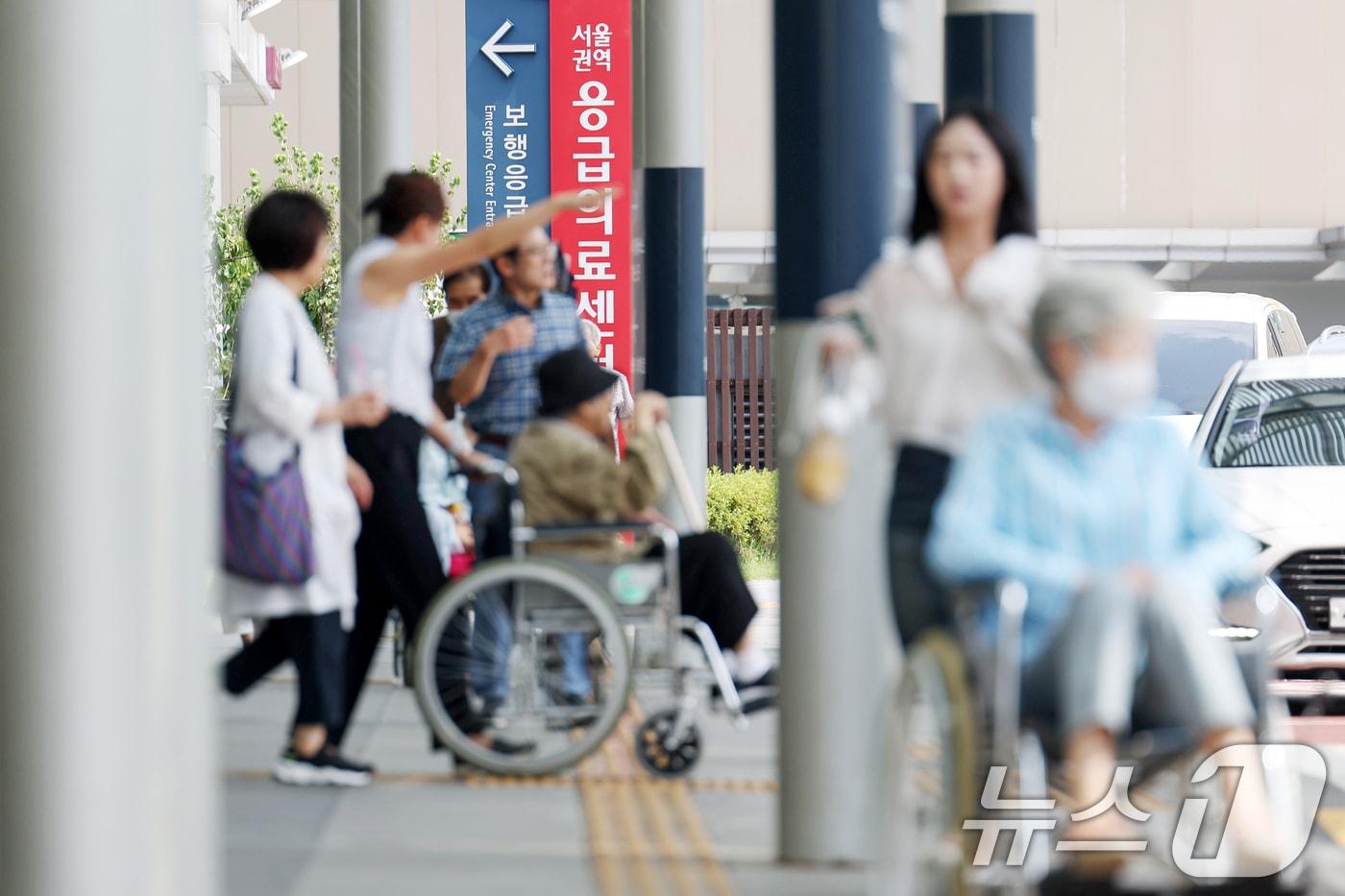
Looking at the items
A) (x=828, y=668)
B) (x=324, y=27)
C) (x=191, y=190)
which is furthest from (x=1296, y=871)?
(x=324, y=27)

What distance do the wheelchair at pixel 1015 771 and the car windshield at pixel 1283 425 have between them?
18.1 ft

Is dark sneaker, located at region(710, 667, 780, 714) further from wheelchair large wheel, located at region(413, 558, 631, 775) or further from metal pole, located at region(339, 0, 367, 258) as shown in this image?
metal pole, located at region(339, 0, 367, 258)

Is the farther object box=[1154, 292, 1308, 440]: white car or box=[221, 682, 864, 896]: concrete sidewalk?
box=[1154, 292, 1308, 440]: white car

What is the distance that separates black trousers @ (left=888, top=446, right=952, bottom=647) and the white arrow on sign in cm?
1055

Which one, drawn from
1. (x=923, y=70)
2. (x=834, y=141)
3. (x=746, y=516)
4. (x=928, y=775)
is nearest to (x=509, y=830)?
(x=834, y=141)

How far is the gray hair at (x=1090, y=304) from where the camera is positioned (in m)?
3.71

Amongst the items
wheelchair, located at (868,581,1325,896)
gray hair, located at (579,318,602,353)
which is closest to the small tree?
gray hair, located at (579,318,602,353)

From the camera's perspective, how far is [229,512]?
658cm

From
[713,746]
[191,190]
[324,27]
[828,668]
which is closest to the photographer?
[191,190]

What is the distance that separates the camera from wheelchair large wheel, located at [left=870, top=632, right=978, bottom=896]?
373 centimetres

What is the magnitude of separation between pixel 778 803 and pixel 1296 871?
1.98 meters

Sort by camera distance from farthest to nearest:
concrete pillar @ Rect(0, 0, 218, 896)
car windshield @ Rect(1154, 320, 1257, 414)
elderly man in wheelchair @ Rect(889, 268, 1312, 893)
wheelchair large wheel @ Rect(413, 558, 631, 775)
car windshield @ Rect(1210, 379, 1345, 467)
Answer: car windshield @ Rect(1154, 320, 1257, 414) → car windshield @ Rect(1210, 379, 1345, 467) → wheelchair large wheel @ Rect(413, 558, 631, 775) → elderly man in wheelchair @ Rect(889, 268, 1312, 893) → concrete pillar @ Rect(0, 0, 218, 896)

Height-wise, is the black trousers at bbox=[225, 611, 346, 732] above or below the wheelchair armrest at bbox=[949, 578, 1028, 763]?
below

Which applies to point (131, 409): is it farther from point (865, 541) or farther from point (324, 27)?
point (324, 27)
